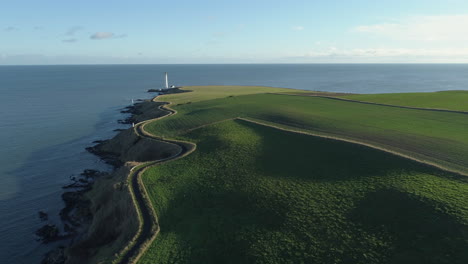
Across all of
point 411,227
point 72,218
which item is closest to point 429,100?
point 411,227

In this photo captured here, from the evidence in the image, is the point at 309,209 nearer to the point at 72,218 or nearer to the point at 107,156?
the point at 72,218

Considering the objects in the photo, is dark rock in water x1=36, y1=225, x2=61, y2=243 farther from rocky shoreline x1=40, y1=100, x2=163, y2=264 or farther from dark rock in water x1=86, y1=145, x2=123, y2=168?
dark rock in water x1=86, y1=145, x2=123, y2=168

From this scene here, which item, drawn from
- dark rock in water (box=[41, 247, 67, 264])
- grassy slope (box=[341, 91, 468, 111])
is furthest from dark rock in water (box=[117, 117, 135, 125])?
grassy slope (box=[341, 91, 468, 111])

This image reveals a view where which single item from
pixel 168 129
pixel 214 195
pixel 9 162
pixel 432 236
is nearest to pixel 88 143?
pixel 9 162

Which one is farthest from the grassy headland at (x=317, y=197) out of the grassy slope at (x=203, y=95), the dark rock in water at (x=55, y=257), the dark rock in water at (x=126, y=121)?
the grassy slope at (x=203, y=95)

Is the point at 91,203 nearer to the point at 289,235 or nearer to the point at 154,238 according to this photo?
the point at 154,238
